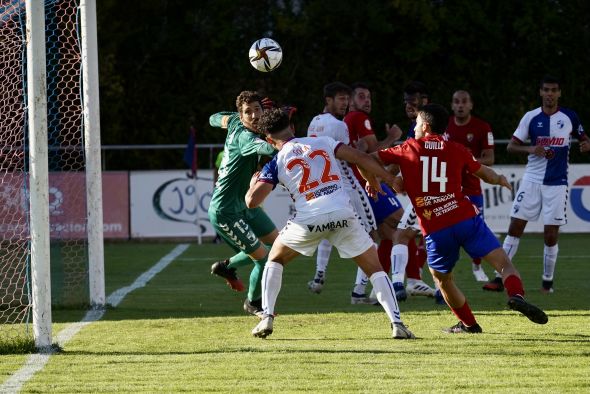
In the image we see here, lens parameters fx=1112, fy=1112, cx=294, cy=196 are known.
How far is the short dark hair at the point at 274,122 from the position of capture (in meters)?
8.52

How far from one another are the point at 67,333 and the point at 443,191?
3425 millimetres

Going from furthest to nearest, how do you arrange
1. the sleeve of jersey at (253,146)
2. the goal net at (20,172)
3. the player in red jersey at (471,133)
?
the player in red jersey at (471,133), the goal net at (20,172), the sleeve of jersey at (253,146)

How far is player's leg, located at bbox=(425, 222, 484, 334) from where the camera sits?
836cm

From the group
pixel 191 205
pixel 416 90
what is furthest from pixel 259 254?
pixel 191 205

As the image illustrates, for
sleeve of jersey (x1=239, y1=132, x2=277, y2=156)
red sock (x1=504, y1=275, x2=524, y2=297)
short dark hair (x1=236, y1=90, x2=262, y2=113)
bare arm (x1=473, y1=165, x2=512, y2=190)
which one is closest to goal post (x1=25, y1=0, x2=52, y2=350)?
sleeve of jersey (x1=239, y1=132, x2=277, y2=156)

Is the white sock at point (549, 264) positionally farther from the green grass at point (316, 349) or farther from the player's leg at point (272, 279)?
the player's leg at point (272, 279)

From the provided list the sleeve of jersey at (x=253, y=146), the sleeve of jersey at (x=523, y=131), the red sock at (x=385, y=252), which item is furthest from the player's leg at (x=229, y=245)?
the sleeve of jersey at (x=523, y=131)

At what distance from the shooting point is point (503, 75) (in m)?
29.2

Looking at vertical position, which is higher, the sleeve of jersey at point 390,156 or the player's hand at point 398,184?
the sleeve of jersey at point 390,156

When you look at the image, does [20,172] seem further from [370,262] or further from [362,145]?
[370,262]

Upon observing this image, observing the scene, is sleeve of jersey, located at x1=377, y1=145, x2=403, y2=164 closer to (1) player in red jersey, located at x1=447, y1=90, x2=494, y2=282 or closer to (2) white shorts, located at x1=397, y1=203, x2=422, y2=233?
(2) white shorts, located at x1=397, y1=203, x2=422, y2=233

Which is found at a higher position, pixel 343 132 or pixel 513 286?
pixel 343 132

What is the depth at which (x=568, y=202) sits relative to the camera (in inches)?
833

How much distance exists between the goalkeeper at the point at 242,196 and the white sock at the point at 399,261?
149cm
